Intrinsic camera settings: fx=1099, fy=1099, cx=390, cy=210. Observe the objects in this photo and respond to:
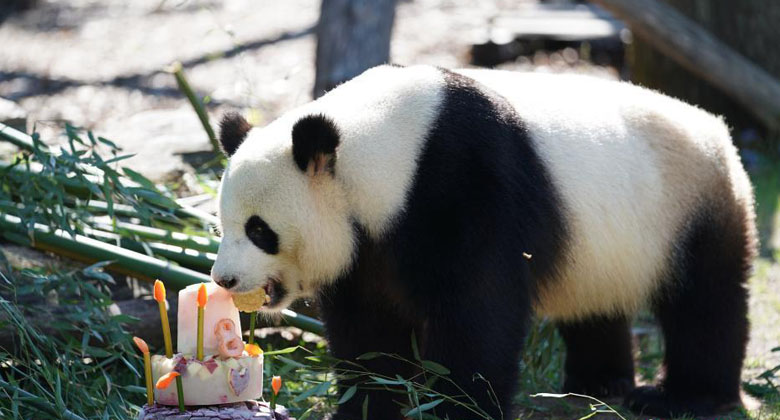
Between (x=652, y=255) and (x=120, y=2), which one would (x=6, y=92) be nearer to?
(x=120, y=2)

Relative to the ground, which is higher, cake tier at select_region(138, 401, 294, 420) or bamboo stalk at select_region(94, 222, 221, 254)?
cake tier at select_region(138, 401, 294, 420)

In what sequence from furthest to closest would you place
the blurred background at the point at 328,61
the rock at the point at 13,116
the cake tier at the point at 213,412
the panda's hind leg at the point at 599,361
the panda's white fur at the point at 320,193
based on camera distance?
the blurred background at the point at 328,61, the rock at the point at 13,116, the panda's hind leg at the point at 599,361, the panda's white fur at the point at 320,193, the cake tier at the point at 213,412

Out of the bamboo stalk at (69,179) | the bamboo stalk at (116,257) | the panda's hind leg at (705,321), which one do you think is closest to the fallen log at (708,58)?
the panda's hind leg at (705,321)

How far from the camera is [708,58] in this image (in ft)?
26.7

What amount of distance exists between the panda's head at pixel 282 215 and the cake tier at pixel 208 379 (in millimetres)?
303

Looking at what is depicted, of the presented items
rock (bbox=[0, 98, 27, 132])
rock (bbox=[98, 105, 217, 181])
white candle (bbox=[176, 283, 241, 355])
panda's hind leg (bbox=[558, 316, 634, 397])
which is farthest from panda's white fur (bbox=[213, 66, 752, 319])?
rock (bbox=[0, 98, 27, 132])

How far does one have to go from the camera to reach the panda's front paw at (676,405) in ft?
13.5

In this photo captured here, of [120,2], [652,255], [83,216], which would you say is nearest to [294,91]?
[120,2]

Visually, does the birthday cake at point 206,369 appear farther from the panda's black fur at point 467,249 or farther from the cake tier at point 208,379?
the panda's black fur at point 467,249

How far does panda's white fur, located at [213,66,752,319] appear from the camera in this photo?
10.9 ft

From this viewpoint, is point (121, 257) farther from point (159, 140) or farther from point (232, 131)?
point (159, 140)

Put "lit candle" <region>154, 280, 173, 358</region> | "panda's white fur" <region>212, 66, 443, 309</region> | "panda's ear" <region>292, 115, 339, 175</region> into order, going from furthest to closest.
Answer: "panda's white fur" <region>212, 66, 443, 309</region> → "panda's ear" <region>292, 115, 339, 175</region> → "lit candle" <region>154, 280, 173, 358</region>

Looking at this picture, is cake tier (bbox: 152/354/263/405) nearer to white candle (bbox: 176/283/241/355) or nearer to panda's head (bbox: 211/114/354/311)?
white candle (bbox: 176/283/241/355)

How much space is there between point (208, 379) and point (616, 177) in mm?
1659
